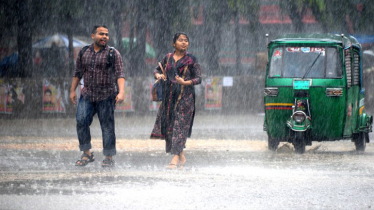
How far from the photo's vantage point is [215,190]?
7902 millimetres

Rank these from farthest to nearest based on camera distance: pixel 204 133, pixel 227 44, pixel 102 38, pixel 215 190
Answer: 1. pixel 227 44
2. pixel 204 133
3. pixel 102 38
4. pixel 215 190

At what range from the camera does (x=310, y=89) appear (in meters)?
12.2

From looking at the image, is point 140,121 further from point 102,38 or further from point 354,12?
point 102,38

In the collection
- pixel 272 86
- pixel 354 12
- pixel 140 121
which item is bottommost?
pixel 140 121

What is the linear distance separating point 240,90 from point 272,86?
13.2 m

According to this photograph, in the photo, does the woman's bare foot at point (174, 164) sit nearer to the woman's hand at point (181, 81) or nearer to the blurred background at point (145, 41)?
the woman's hand at point (181, 81)

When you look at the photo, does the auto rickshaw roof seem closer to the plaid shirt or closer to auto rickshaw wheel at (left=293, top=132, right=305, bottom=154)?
auto rickshaw wheel at (left=293, top=132, right=305, bottom=154)

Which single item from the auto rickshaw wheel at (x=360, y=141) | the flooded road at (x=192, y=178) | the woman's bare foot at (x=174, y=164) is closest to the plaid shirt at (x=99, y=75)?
the flooded road at (x=192, y=178)

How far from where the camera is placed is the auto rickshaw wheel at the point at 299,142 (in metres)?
12.1

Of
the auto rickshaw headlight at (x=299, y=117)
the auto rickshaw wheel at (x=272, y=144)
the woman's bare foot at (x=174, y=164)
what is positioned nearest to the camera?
the woman's bare foot at (x=174, y=164)

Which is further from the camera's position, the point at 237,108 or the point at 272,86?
the point at 237,108

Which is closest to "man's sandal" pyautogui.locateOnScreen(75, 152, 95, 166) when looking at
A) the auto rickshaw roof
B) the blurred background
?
the auto rickshaw roof

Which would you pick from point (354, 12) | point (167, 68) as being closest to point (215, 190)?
point (167, 68)

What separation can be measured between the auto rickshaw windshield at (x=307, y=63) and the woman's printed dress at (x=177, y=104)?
279cm
